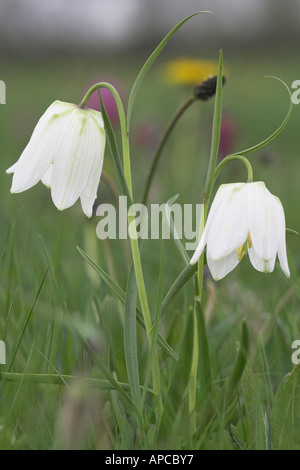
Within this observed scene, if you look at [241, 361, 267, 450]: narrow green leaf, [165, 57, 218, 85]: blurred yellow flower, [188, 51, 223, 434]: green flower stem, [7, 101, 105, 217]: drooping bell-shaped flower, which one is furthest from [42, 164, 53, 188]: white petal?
[165, 57, 218, 85]: blurred yellow flower

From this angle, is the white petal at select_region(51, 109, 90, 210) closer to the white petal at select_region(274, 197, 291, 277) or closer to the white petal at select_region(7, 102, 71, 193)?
the white petal at select_region(7, 102, 71, 193)

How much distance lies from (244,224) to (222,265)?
6 centimetres

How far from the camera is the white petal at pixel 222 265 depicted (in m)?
0.62

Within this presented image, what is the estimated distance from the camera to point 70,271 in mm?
1224

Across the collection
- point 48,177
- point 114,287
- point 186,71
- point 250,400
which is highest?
point 186,71

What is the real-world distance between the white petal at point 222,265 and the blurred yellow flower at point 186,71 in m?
1.34

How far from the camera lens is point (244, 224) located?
587 millimetres

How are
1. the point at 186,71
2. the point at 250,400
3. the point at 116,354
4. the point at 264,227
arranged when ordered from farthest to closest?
the point at 186,71, the point at 116,354, the point at 250,400, the point at 264,227

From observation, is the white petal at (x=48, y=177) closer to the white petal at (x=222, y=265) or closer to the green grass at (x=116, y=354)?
the green grass at (x=116, y=354)

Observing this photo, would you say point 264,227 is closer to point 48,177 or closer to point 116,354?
point 48,177

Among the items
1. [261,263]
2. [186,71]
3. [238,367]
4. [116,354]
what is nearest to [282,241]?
[261,263]

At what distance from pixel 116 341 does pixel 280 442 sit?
0.32m

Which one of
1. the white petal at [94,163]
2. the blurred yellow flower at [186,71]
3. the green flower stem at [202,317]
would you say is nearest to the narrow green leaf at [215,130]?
the green flower stem at [202,317]

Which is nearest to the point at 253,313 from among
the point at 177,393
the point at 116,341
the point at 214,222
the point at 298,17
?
the point at 116,341
